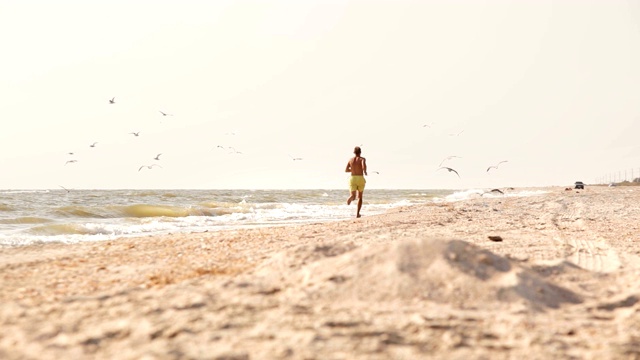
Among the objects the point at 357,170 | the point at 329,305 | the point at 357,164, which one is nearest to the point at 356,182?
the point at 357,170

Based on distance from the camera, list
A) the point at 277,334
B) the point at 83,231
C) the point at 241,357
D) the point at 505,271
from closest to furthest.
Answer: the point at 241,357, the point at 277,334, the point at 505,271, the point at 83,231

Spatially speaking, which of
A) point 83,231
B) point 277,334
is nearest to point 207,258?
point 277,334

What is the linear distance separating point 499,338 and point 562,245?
4936mm

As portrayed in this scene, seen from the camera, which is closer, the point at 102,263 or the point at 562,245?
the point at 102,263

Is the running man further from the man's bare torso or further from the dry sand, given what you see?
the dry sand

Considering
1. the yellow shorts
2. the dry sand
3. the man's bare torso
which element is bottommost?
the dry sand

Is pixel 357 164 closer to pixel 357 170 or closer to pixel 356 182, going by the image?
pixel 357 170

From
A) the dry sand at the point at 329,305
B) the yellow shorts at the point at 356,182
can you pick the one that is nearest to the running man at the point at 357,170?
the yellow shorts at the point at 356,182

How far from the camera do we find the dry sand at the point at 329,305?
3623 mm

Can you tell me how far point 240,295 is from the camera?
472 centimetres

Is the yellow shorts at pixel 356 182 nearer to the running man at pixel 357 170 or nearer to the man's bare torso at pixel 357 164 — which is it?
the running man at pixel 357 170

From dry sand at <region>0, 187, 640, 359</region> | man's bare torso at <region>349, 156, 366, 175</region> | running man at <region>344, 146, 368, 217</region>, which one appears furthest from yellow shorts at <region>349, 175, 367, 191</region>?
dry sand at <region>0, 187, 640, 359</region>

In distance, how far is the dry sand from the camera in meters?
3.62

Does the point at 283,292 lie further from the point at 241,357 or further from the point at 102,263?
the point at 102,263
